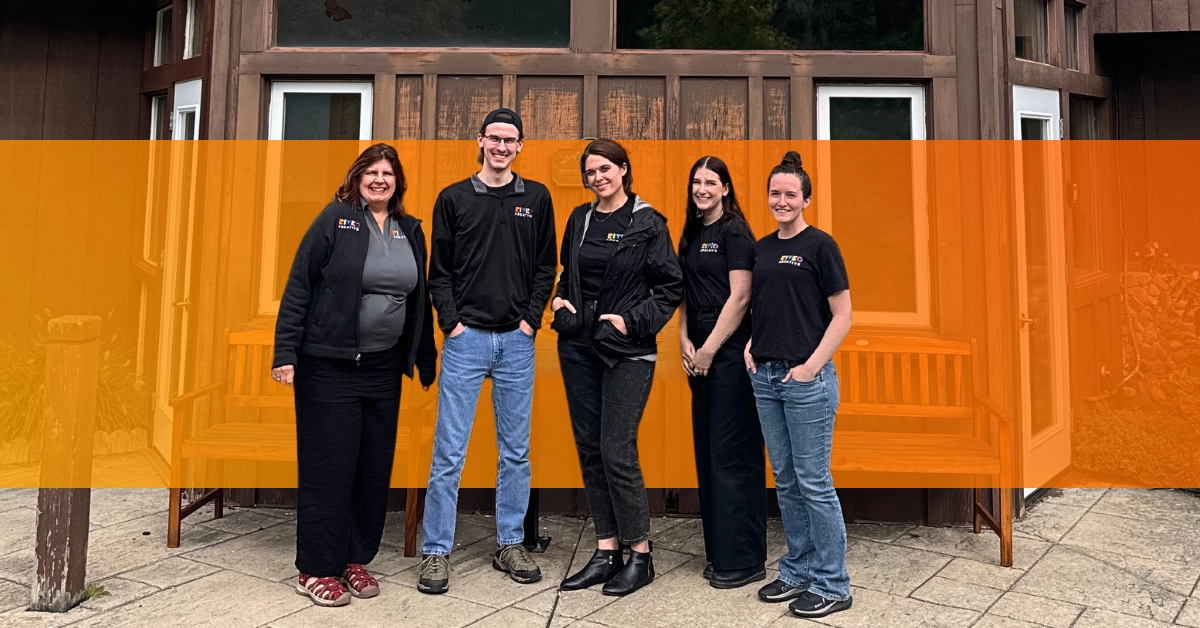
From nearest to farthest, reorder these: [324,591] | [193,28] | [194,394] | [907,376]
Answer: [324,591]
[194,394]
[907,376]
[193,28]

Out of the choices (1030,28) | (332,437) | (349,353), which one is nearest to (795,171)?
(349,353)

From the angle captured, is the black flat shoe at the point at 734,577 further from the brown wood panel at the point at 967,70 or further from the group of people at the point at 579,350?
the brown wood panel at the point at 967,70

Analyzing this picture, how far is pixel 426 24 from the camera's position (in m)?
4.55

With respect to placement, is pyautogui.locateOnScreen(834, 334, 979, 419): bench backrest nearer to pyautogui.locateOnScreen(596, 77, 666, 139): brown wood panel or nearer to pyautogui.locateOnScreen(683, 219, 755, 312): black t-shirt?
pyautogui.locateOnScreen(683, 219, 755, 312): black t-shirt

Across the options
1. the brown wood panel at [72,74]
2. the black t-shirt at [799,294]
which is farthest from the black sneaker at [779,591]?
the brown wood panel at [72,74]

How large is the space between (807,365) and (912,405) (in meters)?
1.44

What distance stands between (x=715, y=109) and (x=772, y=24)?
0.56 m

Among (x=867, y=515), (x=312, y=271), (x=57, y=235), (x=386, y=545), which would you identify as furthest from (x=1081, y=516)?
(x=57, y=235)

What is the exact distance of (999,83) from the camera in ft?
14.5

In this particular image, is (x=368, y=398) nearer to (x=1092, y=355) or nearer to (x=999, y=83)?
(x=999, y=83)

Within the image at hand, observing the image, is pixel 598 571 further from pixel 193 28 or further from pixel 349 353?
pixel 193 28

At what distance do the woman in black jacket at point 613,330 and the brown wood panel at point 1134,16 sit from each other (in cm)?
420

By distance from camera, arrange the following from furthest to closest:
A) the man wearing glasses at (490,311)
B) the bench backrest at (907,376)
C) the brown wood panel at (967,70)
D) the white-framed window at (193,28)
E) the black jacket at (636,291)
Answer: the white-framed window at (193,28) < the brown wood panel at (967,70) < the bench backrest at (907,376) < the man wearing glasses at (490,311) < the black jacket at (636,291)

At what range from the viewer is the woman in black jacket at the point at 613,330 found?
3.35 m
